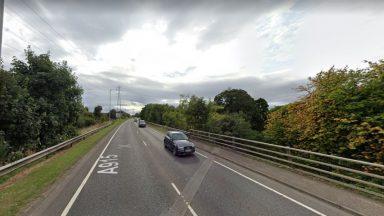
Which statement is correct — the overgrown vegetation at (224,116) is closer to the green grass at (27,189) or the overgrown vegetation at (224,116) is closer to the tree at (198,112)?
the tree at (198,112)

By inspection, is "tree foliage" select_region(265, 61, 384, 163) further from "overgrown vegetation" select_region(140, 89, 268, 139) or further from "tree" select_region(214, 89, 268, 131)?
"tree" select_region(214, 89, 268, 131)

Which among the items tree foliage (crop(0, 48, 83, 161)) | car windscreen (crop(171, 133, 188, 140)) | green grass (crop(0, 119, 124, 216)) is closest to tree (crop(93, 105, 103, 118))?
tree foliage (crop(0, 48, 83, 161))

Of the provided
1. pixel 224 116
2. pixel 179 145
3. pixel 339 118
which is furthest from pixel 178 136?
pixel 339 118

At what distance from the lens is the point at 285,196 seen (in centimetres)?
920

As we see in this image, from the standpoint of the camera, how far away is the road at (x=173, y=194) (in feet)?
24.9

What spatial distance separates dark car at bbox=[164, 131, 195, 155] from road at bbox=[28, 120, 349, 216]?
4.29 metres

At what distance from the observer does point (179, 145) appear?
18.4 m

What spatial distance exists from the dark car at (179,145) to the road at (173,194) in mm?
4294

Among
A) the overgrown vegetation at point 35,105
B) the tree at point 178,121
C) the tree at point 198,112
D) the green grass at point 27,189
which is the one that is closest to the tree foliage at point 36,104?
the overgrown vegetation at point 35,105

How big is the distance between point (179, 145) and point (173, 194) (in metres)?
9.33

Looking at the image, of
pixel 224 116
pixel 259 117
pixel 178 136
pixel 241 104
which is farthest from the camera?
pixel 259 117

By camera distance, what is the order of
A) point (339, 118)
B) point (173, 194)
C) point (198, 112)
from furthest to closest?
point (198, 112)
point (339, 118)
point (173, 194)

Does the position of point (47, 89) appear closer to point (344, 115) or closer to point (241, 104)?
point (344, 115)

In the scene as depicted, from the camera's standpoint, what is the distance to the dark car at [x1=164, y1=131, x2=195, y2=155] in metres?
18.3
